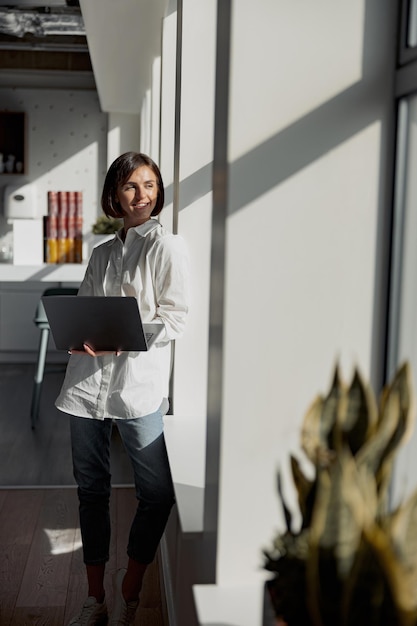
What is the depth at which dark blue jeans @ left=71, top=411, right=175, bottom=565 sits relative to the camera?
8.23 ft

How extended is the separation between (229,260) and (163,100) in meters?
2.15

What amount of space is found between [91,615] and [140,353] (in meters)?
0.89

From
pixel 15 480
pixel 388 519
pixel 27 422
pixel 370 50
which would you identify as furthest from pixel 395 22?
pixel 27 422

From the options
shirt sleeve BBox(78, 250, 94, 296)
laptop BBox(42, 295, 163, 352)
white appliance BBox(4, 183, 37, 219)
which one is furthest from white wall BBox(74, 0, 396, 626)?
white appliance BBox(4, 183, 37, 219)

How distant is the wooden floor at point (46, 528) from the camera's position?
2896mm

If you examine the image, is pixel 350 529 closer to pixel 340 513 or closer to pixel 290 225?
pixel 340 513

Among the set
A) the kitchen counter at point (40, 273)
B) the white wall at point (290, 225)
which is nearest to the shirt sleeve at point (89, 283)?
the white wall at point (290, 225)

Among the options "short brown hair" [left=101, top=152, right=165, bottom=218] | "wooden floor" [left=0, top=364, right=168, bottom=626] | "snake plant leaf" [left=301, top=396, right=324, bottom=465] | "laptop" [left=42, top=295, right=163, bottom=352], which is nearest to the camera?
"snake plant leaf" [left=301, top=396, right=324, bottom=465]

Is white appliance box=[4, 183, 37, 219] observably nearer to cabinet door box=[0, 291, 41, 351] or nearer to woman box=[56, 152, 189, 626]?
cabinet door box=[0, 291, 41, 351]

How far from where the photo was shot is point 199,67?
2.73 m

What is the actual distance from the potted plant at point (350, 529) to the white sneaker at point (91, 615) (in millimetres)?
1678

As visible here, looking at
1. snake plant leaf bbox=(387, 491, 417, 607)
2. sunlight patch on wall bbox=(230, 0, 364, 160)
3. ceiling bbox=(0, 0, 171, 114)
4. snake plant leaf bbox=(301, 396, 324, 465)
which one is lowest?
snake plant leaf bbox=(387, 491, 417, 607)

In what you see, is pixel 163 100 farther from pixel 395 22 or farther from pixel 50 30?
pixel 50 30

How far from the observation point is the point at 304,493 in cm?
114
